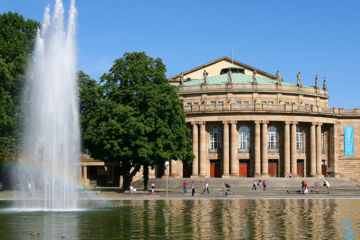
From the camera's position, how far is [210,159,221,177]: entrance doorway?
87.5 metres

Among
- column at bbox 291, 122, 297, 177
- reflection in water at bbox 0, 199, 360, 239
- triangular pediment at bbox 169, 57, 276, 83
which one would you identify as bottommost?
reflection in water at bbox 0, 199, 360, 239

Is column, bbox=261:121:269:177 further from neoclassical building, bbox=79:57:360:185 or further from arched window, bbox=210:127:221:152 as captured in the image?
arched window, bbox=210:127:221:152

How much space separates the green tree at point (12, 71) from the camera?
56156mm

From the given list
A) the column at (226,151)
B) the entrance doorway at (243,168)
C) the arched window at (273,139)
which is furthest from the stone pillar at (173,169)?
the arched window at (273,139)

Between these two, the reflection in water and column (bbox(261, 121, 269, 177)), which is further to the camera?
column (bbox(261, 121, 269, 177))

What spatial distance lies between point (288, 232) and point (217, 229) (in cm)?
334

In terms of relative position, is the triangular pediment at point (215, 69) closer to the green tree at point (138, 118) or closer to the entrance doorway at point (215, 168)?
the entrance doorway at point (215, 168)

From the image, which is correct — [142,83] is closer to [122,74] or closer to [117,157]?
[122,74]

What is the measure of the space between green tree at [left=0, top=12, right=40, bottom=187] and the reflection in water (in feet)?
75.6

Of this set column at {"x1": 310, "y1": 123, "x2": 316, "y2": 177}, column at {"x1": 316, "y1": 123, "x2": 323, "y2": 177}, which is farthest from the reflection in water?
column at {"x1": 316, "y1": 123, "x2": 323, "y2": 177}

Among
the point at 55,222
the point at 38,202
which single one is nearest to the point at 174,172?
the point at 38,202

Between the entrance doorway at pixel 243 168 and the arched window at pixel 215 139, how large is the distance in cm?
437

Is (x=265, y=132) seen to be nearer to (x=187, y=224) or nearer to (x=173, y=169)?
(x=173, y=169)

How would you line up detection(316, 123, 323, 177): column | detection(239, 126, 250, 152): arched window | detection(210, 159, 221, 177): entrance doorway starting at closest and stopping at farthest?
detection(239, 126, 250, 152): arched window → detection(210, 159, 221, 177): entrance doorway → detection(316, 123, 323, 177): column
